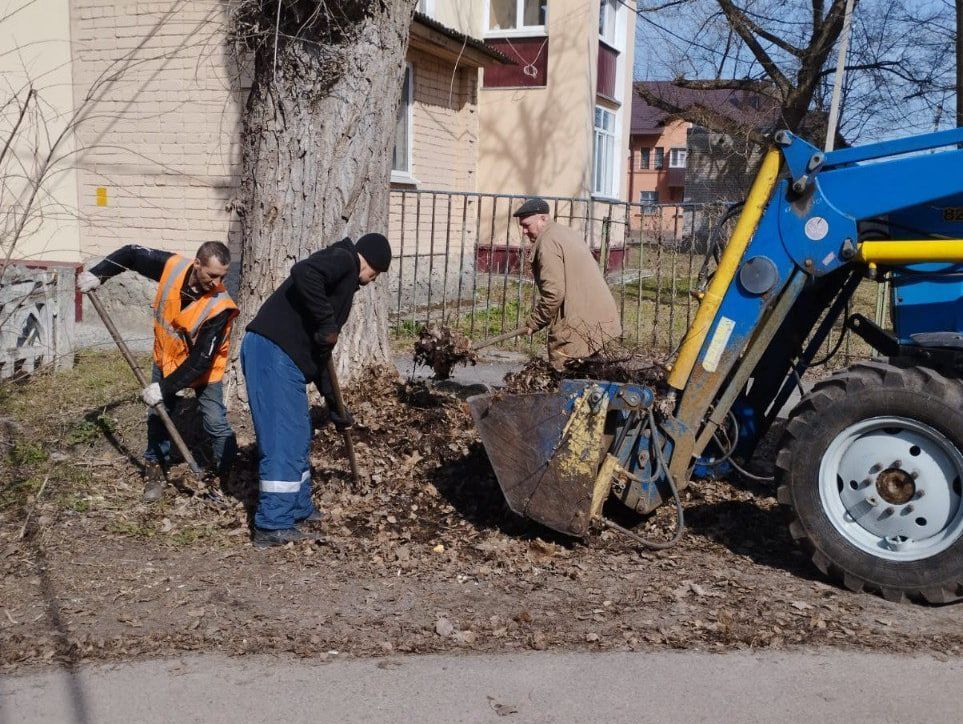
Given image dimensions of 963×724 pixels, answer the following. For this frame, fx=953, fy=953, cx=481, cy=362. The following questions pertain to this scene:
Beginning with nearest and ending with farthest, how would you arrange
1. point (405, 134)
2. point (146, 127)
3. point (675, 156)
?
point (146, 127) < point (405, 134) < point (675, 156)

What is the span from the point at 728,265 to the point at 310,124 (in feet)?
10.4

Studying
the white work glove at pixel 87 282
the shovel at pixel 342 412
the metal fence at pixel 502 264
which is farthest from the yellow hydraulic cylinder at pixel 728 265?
the metal fence at pixel 502 264

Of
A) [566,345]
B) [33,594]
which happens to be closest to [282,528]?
[33,594]

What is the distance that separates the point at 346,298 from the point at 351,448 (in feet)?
3.24

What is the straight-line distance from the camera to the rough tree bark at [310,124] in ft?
20.9

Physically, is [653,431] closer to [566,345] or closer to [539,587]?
[539,587]

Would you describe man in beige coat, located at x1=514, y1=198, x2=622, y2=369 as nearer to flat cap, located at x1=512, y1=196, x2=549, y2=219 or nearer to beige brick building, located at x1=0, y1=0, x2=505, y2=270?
flat cap, located at x1=512, y1=196, x2=549, y2=219

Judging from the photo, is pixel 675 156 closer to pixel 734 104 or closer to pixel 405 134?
pixel 734 104

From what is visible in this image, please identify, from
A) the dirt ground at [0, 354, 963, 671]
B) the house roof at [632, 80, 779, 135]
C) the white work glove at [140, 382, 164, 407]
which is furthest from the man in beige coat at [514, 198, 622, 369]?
the house roof at [632, 80, 779, 135]

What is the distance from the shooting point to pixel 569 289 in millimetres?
6277

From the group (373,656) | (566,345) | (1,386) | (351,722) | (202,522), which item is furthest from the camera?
(1,386)

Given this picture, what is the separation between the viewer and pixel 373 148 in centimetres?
665

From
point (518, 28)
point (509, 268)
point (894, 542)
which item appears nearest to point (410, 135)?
point (509, 268)

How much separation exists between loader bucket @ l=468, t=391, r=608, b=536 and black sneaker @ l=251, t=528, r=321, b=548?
1115 millimetres
